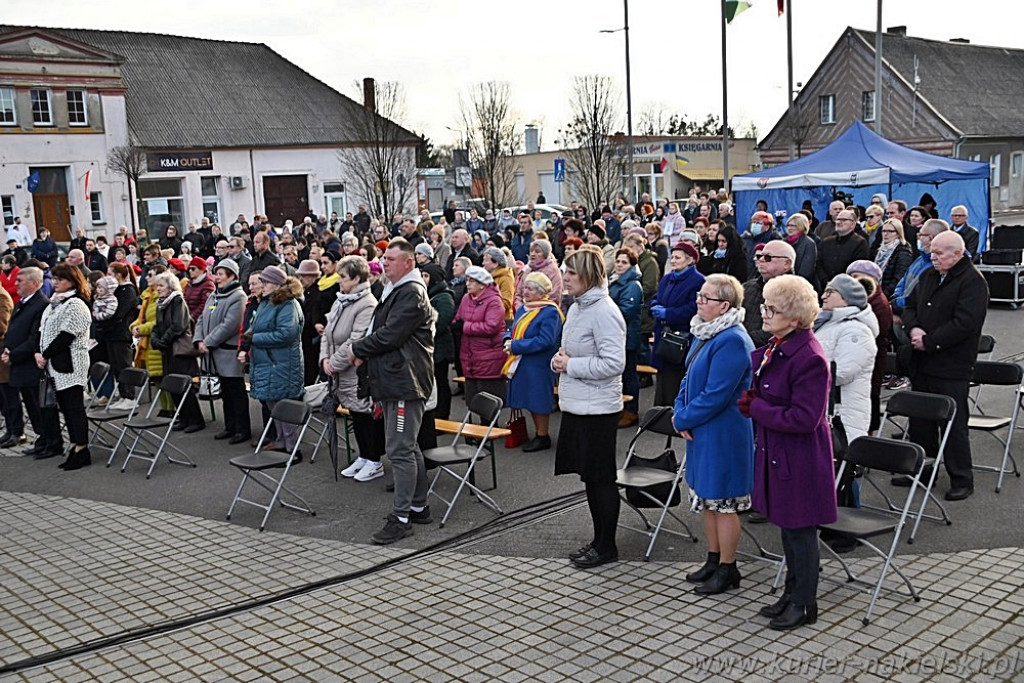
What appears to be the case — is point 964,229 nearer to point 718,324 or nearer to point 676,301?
point 676,301

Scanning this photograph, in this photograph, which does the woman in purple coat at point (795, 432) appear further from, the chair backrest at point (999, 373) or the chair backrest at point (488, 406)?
the chair backrest at point (999, 373)

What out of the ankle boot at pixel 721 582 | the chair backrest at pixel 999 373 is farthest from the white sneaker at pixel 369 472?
the chair backrest at pixel 999 373

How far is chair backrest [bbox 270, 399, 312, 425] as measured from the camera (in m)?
7.96

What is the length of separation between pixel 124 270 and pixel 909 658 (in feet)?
32.6

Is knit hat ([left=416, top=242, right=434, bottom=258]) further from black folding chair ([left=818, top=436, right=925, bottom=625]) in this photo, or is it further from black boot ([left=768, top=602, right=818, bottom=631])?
black boot ([left=768, top=602, right=818, bottom=631])

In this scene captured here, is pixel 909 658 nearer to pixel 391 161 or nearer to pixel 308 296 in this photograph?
pixel 308 296

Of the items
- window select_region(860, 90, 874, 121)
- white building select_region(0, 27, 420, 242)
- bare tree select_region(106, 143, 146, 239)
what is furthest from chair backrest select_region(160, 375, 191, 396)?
window select_region(860, 90, 874, 121)

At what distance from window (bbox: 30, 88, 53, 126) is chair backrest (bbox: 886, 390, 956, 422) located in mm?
37981

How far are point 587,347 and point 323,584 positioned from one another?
2.29 m

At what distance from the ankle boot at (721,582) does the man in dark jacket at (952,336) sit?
236 centimetres

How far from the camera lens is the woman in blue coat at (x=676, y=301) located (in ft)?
30.4

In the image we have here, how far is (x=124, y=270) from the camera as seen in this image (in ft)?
39.1

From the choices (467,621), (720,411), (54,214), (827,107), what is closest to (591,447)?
(720,411)

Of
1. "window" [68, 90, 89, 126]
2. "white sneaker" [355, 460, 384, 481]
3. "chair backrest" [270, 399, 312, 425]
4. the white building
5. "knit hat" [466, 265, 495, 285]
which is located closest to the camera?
"chair backrest" [270, 399, 312, 425]
